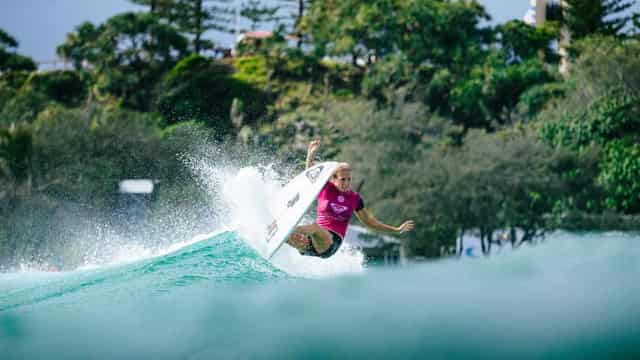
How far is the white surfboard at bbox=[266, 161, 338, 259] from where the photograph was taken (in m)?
9.23

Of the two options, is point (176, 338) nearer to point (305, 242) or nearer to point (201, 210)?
point (305, 242)

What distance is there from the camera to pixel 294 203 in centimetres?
952

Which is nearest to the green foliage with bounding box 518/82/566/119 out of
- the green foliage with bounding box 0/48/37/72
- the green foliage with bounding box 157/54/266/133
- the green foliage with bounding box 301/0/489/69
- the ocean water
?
the green foliage with bounding box 301/0/489/69

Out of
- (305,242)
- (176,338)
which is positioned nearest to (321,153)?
(305,242)

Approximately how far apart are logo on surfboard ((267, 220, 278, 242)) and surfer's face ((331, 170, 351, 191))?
74 cm

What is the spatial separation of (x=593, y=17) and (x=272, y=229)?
95.6 ft

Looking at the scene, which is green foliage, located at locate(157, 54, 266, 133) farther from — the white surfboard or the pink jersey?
the pink jersey

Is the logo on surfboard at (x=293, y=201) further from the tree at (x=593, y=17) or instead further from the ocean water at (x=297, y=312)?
the tree at (x=593, y=17)

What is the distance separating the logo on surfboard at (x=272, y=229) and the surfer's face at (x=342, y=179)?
0.74m

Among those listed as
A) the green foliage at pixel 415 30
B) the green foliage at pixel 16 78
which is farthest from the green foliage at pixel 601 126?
the green foliage at pixel 16 78

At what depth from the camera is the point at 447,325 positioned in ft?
25.9

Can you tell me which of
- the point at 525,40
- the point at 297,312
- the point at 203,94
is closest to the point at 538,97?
the point at 525,40

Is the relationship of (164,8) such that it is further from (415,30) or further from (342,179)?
(342,179)

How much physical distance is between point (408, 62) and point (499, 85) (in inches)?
125
